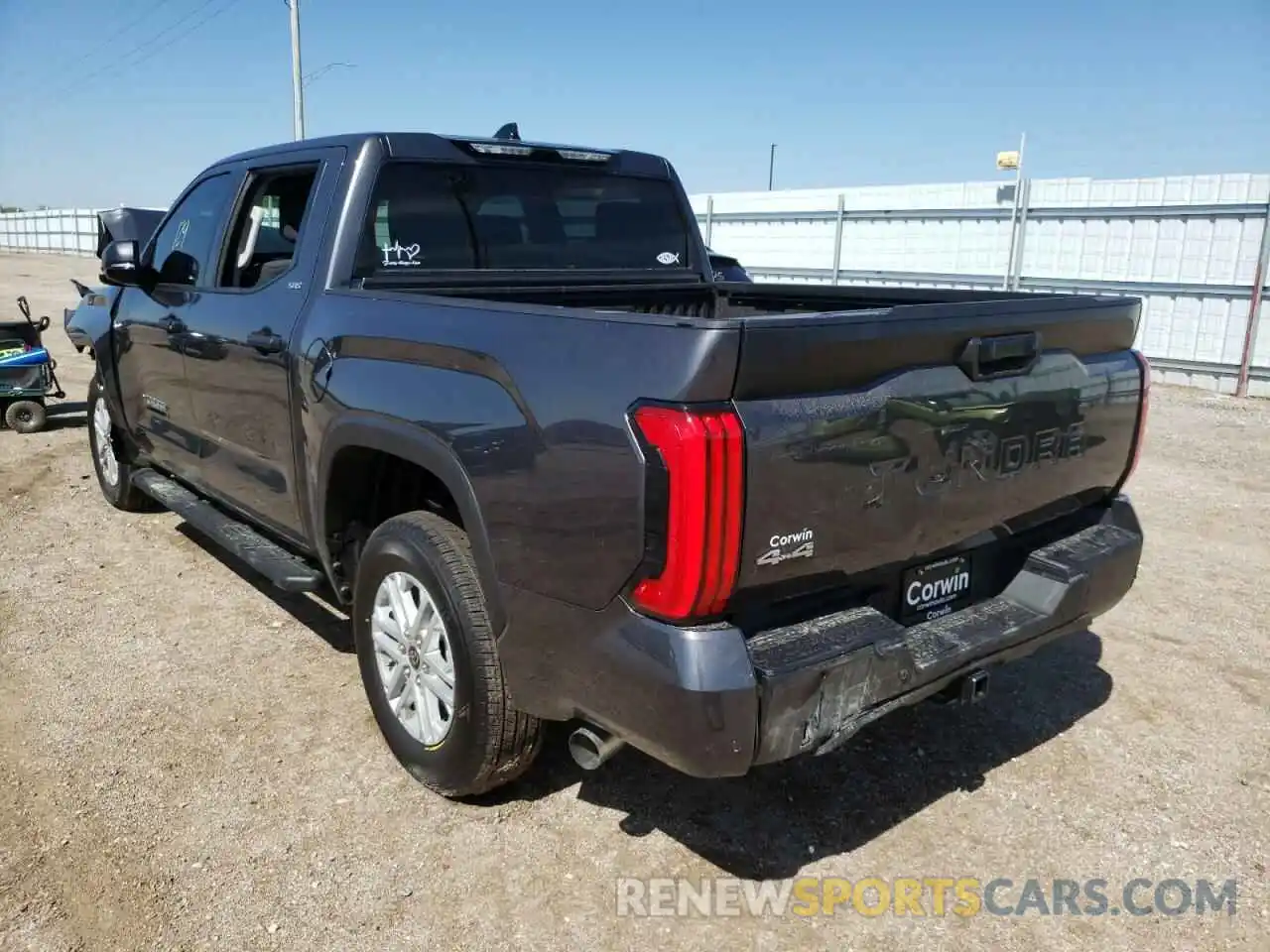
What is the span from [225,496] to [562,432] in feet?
8.84

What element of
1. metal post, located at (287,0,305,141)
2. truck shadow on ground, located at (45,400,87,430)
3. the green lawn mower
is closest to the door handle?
the green lawn mower

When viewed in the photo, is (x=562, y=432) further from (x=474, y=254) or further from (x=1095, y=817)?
(x=1095, y=817)

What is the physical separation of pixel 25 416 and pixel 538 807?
24.6 ft

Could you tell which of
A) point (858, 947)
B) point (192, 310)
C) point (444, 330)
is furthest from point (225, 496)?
point (858, 947)

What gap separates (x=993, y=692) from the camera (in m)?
3.93

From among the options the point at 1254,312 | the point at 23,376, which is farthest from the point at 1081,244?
the point at 23,376

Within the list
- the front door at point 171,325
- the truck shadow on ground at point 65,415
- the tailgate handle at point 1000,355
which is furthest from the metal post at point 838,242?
the tailgate handle at point 1000,355

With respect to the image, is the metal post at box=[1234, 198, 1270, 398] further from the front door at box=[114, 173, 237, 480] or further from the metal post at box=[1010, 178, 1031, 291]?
the front door at box=[114, 173, 237, 480]

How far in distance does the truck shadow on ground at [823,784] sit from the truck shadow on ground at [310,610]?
1.32 meters

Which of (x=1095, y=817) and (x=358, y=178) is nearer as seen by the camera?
(x=1095, y=817)

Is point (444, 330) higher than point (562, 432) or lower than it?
higher

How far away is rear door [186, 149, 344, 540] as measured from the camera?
363 cm

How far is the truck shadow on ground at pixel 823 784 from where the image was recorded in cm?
296

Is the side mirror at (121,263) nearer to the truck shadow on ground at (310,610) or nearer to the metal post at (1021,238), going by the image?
the truck shadow on ground at (310,610)
